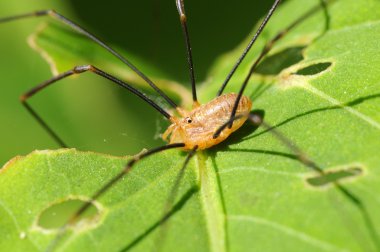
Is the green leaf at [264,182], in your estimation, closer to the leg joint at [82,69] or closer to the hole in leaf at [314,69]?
the hole in leaf at [314,69]

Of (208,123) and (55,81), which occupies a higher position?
(55,81)

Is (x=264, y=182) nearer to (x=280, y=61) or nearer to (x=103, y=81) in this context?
(x=280, y=61)

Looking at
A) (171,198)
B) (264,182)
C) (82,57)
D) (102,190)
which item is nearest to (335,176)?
(264,182)

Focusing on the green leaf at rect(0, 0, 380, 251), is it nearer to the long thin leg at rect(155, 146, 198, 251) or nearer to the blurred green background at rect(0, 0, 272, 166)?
the long thin leg at rect(155, 146, 198, 251)

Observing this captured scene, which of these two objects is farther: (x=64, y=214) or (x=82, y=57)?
(x=82, y=57)

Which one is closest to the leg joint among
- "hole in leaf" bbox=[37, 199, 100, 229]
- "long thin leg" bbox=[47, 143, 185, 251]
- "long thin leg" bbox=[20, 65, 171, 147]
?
"long thin leg" bbox=[20, 65, 171, 147]

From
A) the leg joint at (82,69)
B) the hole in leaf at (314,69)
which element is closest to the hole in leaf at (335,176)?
the hole in leaf at (314,69)

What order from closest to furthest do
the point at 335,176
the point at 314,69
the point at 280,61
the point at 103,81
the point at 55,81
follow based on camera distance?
the point at 335,176 < the point at 314,69 < the point at 55,81 < the point at 280,61 < the point at 103,81
